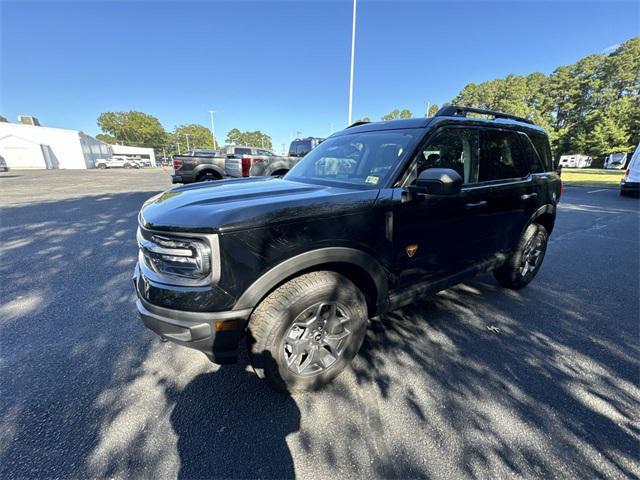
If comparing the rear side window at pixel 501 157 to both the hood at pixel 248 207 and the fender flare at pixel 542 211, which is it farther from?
the hood at pixel 248 207

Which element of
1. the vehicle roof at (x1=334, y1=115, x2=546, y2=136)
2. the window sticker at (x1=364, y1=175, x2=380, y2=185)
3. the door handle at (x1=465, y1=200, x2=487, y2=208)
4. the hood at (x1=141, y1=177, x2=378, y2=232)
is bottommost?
the door handle at (x1=465, y1=200, x2=487, y2=208)

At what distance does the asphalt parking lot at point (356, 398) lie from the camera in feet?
5.16

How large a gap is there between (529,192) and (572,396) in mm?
2041

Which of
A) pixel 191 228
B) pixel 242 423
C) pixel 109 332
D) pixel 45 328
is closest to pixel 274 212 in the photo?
pixel 191 228

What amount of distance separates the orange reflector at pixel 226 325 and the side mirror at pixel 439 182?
149 centimetres

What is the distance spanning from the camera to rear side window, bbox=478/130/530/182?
2742mm

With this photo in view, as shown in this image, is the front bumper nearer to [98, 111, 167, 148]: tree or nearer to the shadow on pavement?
the shadow on pavement

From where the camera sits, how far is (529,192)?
3.14 meters

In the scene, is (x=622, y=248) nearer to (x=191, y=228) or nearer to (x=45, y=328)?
(x=191, y=228)

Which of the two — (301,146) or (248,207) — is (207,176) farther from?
(248,207)

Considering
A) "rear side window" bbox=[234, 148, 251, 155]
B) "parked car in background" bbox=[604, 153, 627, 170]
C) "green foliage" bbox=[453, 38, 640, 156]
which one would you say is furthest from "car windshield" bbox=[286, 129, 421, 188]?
"parked car in background" bbox=[604, 153, 627, 170]

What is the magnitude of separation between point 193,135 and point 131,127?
1941cm

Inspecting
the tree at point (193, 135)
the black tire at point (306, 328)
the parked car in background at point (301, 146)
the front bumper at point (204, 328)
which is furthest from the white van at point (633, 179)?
the tree at point (193, 135)

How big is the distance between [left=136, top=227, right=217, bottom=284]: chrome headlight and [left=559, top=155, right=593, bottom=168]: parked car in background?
59.2 m
